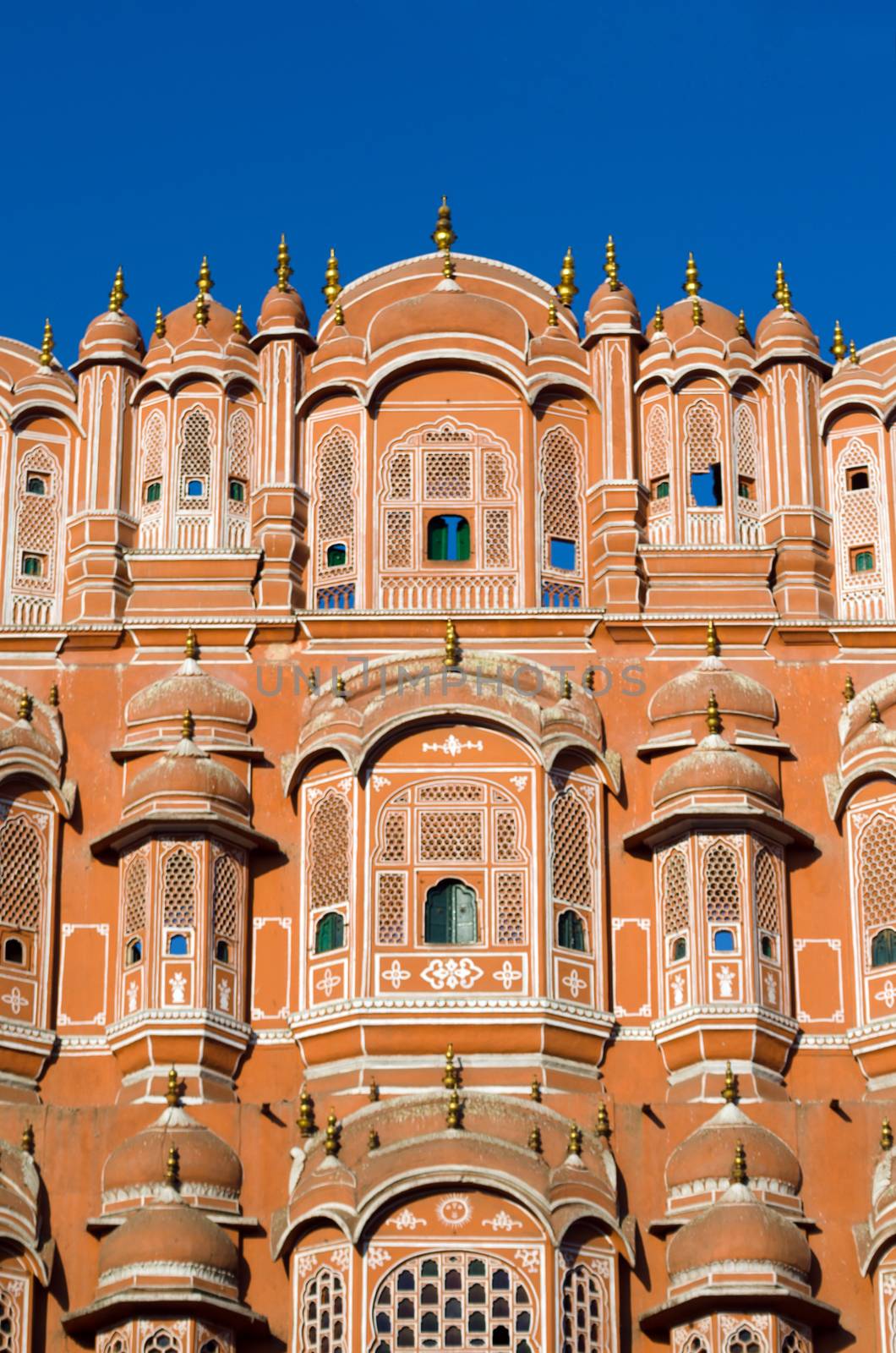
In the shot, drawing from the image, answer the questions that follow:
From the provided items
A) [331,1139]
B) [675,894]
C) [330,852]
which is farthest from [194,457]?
[331,1139]

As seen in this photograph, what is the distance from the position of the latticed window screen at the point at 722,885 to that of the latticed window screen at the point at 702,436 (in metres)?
4.28

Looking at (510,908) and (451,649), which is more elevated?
(451,649)

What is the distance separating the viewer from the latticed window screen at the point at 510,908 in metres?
30.8

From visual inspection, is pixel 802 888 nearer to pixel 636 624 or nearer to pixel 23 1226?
pixel 636 624

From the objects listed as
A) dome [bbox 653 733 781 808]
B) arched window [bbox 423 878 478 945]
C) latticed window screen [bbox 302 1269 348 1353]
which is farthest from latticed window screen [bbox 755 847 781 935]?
latticed window screen [bbox 302 1269 348 1353]

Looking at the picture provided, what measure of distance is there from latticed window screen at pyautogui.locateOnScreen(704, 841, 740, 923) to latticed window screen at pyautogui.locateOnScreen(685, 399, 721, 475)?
428 cm

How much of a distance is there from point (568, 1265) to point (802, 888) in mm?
4523

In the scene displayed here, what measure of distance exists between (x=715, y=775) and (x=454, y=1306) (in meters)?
5.46

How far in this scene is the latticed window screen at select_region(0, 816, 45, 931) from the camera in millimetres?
31375

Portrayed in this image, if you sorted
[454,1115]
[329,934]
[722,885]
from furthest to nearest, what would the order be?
[329,934] → [722,885] → [454,1115]

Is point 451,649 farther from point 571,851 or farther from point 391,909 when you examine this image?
point 391,909

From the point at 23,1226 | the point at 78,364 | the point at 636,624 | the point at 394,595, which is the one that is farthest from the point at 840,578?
the point at 23,1226

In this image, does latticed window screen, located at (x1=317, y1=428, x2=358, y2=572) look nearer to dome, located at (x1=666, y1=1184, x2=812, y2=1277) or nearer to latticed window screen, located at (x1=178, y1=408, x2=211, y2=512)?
latticed window screen, located at (x1=178, y1=408, x2=211, y2=512)

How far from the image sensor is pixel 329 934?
102 ft
